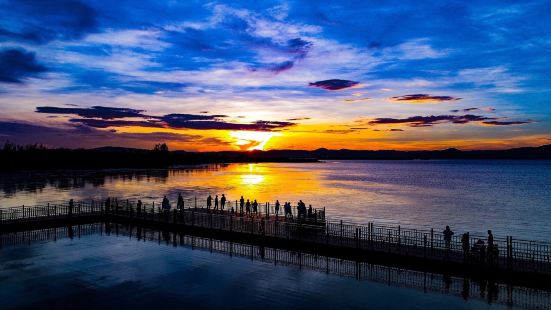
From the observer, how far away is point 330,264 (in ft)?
95.5

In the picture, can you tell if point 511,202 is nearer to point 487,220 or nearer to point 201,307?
point 487,220

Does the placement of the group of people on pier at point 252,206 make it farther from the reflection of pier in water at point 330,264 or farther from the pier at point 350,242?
the reflection of pier in water at point 330,264

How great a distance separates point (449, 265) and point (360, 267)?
17.4 ft

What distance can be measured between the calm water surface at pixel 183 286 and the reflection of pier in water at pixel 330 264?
1.35 feet

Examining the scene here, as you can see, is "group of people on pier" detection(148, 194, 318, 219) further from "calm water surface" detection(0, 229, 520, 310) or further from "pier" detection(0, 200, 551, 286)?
"calm water surface" detection(0, 229, 520, 310)

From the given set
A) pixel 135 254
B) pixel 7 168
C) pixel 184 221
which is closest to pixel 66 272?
pixel 135 254

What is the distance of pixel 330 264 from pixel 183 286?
9.93 meters

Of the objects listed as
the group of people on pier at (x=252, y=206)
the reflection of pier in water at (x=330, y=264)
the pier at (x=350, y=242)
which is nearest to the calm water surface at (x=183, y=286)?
the reflection of pier in water at (x=330, y=264)

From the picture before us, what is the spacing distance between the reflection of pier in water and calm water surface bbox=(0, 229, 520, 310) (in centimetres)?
41

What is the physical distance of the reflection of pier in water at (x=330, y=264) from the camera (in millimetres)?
23016

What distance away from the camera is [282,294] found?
22.8m

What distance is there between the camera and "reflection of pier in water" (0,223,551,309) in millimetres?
23016

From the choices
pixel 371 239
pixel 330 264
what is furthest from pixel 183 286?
pixel 371 239

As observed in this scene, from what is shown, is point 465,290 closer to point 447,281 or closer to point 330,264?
point 447,281
